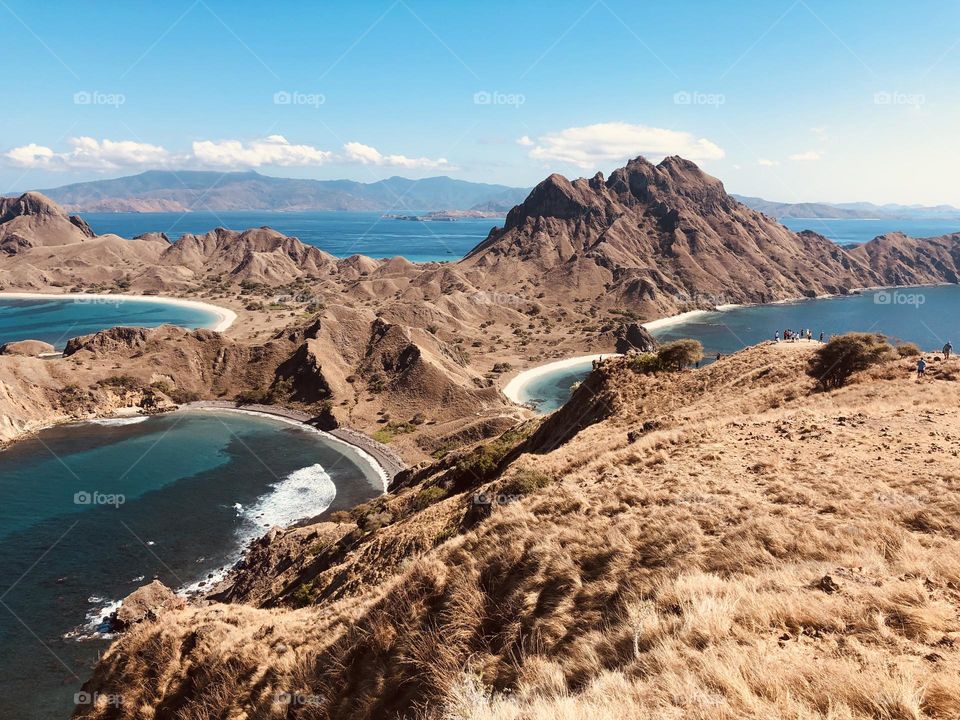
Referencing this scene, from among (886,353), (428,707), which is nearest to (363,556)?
(428,707)

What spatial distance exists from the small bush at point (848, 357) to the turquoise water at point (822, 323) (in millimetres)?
68602

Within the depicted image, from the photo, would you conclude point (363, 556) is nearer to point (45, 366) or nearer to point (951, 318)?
point (45, 366)

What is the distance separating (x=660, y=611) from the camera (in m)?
9.02

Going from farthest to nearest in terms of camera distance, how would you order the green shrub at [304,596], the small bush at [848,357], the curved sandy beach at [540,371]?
1. the curved sandy beach at [540,371]
2. the small bush at [848,357]
3. the green shrub at [304,596]

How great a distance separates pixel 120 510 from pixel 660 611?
192 ft

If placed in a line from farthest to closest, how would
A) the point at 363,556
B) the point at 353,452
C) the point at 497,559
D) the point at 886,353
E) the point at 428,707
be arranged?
1. the point at 353,452
2. the point at 886,353
3. the point at 363,556
4. the point at 497,559
5. the point at 428,707

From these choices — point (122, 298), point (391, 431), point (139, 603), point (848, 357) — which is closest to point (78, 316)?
point (122, 298)

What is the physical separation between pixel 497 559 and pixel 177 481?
58190 mm

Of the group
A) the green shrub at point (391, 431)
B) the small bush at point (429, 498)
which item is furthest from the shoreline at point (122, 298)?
the small bush at point (429, 498)

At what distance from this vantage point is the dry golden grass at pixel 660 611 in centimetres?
655

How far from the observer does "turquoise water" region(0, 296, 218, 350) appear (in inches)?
5320

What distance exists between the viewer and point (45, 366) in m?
78.9

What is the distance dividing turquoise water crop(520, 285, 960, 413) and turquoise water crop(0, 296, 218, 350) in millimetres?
112847

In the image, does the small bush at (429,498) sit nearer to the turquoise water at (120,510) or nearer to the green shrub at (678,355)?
the green shrub at (678,355)
